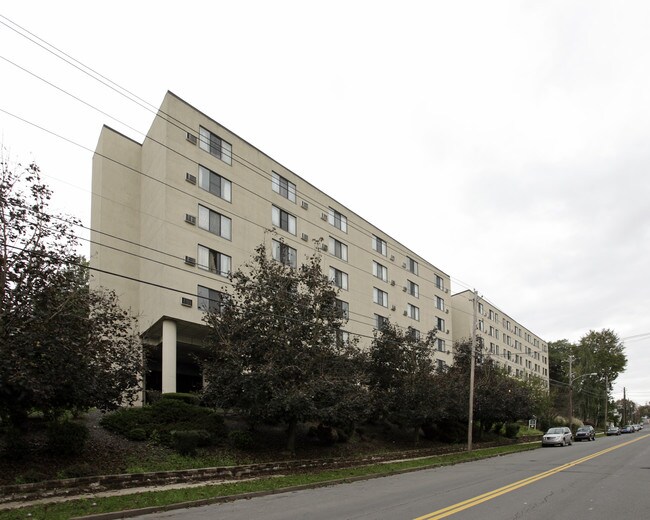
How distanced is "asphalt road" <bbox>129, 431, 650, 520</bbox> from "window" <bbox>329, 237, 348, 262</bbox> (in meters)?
25.1

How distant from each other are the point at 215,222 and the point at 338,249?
14.1 m

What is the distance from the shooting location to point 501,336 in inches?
3162

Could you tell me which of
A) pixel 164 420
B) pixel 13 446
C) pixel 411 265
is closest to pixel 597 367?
pixel 411 265

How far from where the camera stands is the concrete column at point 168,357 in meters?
26.6

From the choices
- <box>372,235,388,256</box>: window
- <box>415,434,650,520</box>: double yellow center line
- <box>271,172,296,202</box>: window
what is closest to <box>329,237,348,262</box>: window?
<box>372,235,388,256</box>: window

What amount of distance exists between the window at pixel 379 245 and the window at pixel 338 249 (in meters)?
5.40

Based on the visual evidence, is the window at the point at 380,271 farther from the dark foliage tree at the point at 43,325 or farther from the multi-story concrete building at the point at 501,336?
the dark foliage tree at the point at 43,325

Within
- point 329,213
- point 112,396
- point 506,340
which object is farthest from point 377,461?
point 506,340

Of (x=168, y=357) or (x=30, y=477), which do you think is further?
(x=168, y=357)

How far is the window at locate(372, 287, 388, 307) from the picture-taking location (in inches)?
1821

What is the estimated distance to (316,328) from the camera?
2081 cm

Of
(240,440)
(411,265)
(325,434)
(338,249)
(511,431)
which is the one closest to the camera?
(240,440)

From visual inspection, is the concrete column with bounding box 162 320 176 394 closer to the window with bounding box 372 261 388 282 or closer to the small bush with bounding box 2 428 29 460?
the small bush with bounding box 2 428 29 460

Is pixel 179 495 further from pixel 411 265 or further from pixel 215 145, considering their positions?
pixel 411 265
